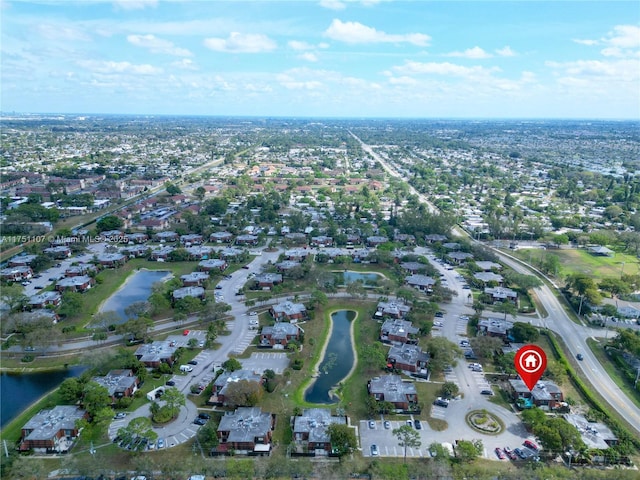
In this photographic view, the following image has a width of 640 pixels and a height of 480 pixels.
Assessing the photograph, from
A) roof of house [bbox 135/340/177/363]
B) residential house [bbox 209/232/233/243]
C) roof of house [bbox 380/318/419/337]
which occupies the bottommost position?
roof of house [bbox 135/340/177/363]

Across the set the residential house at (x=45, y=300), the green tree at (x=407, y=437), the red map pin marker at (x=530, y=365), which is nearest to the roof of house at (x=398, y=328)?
the red map pin marker at (x=530, y=365)

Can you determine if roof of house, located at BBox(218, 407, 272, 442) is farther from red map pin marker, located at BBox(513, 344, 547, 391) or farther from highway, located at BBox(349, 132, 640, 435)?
highway, located at BBox(349, 132, 640, 435)

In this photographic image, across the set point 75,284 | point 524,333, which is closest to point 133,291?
point 75,284

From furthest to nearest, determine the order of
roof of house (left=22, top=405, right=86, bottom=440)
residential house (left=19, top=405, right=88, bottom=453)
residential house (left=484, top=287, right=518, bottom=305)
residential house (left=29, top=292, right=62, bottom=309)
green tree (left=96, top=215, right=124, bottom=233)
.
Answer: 1. green tree (left=96, top=215, right=124, bottom=233)
2. residential house (left=484, top=287, right=518, bottom=305)
3. residential house (left=29, top=292, right=62, bottom=309)
4. roof of house (left=22, top=405, right=86, bottom=440)
5. residential house (left=19, top=405, right=88, bottom=453)

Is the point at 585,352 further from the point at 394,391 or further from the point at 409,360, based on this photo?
the point at 394,391

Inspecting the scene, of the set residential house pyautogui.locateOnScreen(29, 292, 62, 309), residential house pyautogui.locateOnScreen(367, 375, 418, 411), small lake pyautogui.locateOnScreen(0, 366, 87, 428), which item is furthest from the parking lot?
residential house pyautogui.locateOnScreen(29, 292, 62, 309)

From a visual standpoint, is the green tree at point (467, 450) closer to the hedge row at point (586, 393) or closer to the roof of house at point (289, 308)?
the hedge row at point (586, 393)
